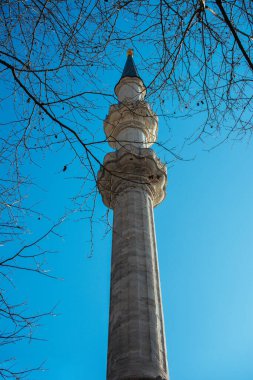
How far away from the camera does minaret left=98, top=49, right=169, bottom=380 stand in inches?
261

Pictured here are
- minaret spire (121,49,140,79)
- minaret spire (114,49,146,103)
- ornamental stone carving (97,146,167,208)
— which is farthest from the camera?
minaret spire (121,49,140,79)

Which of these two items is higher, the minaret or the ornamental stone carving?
the ornamental stone carving

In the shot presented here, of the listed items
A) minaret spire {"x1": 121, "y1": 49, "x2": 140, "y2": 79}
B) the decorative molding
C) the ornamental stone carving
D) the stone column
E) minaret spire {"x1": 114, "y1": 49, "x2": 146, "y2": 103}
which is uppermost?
minaret spire {"x1": 121, "y1": 49, "x2": 140, "y2": 79}

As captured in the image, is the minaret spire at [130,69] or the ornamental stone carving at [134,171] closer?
the ornamental stone carving at [134,171]

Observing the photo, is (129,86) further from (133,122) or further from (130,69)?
(133,122)

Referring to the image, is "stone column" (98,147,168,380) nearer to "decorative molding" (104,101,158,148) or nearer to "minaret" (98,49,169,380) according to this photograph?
"minaret" (98,49,169,380)

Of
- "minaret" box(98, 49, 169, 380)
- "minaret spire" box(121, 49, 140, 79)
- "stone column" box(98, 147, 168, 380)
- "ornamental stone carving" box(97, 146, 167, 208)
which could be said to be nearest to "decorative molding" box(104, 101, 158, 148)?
"minaret" box(98, 49, 169, 380)

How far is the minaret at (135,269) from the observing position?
261 inches

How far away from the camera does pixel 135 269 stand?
27.1 feet

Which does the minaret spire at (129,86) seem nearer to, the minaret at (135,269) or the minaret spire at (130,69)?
the minaret spire at (130,69)

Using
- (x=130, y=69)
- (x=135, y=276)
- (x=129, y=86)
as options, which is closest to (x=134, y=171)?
(x=135, y=276)

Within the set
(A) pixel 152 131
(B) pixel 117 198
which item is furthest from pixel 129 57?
(B) pixel 117 198

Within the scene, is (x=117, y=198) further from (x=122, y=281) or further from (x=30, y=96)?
(x=30, y=96)

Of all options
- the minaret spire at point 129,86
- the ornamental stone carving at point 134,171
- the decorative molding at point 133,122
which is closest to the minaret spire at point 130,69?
the minaret spire at point 129,86
